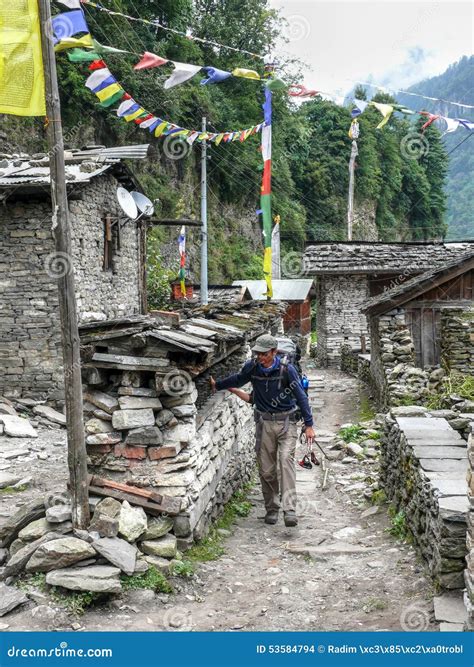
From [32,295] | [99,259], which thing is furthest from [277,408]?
[99,259]

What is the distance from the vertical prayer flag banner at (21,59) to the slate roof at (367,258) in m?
17.1

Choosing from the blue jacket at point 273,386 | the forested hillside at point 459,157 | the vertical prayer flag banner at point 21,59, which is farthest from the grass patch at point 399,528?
the forested hillside at point 459,157

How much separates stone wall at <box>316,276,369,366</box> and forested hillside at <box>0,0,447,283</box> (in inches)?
250

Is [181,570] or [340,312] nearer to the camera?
[181,570]

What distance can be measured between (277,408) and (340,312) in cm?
1646

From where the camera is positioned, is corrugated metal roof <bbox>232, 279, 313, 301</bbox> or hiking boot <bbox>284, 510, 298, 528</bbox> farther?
corrugated metal roof <bbox>232, 279, 313, 301</bbox>

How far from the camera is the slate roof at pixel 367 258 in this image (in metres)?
21.4

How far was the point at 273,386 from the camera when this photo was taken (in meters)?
6.40

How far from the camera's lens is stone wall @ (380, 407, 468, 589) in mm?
4246

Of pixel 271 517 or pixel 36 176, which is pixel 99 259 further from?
pixel 271 517

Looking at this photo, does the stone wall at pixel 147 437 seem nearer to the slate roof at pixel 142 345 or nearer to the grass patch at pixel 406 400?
the slate roof at pixel 142 345

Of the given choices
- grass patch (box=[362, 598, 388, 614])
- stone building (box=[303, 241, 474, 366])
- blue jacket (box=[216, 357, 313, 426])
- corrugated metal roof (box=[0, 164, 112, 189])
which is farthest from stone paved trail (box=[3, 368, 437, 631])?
stone building (box=[303, 241, 474, 366])

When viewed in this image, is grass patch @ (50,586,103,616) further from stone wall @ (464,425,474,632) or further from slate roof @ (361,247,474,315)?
slate roof @ (361,247,474,315)

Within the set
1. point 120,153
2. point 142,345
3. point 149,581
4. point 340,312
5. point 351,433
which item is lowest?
point 351,433
